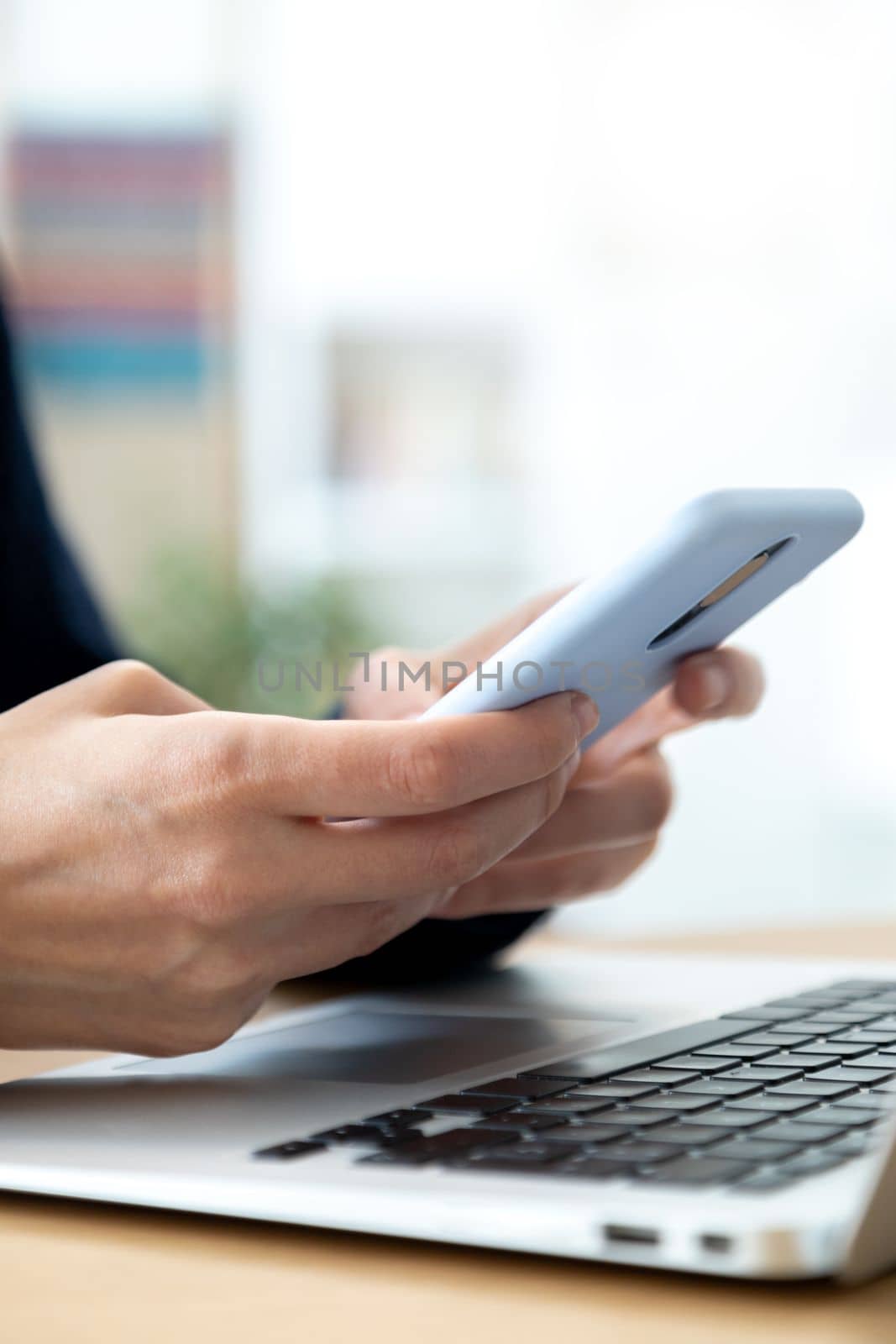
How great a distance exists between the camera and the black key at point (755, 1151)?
0.35 m

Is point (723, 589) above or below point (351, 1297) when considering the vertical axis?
above

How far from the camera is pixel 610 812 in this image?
0.71 m

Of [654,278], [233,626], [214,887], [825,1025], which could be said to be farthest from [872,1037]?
[654,278]

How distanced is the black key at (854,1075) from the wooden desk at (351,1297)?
4.5 inches

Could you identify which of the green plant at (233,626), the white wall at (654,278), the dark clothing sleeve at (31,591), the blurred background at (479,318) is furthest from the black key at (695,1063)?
the white wall at (654,278)

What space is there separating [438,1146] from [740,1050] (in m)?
0.16

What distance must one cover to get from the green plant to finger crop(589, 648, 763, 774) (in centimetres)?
240

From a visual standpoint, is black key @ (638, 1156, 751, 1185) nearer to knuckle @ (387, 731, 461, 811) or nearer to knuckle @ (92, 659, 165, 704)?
knuckle @ (387, 731, 461, 811)

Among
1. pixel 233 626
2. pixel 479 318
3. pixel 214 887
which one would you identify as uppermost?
pixel 479 318

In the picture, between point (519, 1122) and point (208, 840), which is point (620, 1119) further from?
point (208, 840)

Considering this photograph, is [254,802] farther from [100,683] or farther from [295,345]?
[295,345]

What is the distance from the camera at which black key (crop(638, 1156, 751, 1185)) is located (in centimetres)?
→ 33

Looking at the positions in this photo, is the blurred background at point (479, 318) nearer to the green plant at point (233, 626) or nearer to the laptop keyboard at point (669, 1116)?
the green plant at point (233, 626)

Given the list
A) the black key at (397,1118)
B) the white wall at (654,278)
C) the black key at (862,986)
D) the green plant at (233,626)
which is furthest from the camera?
the white wall at (654,278)
